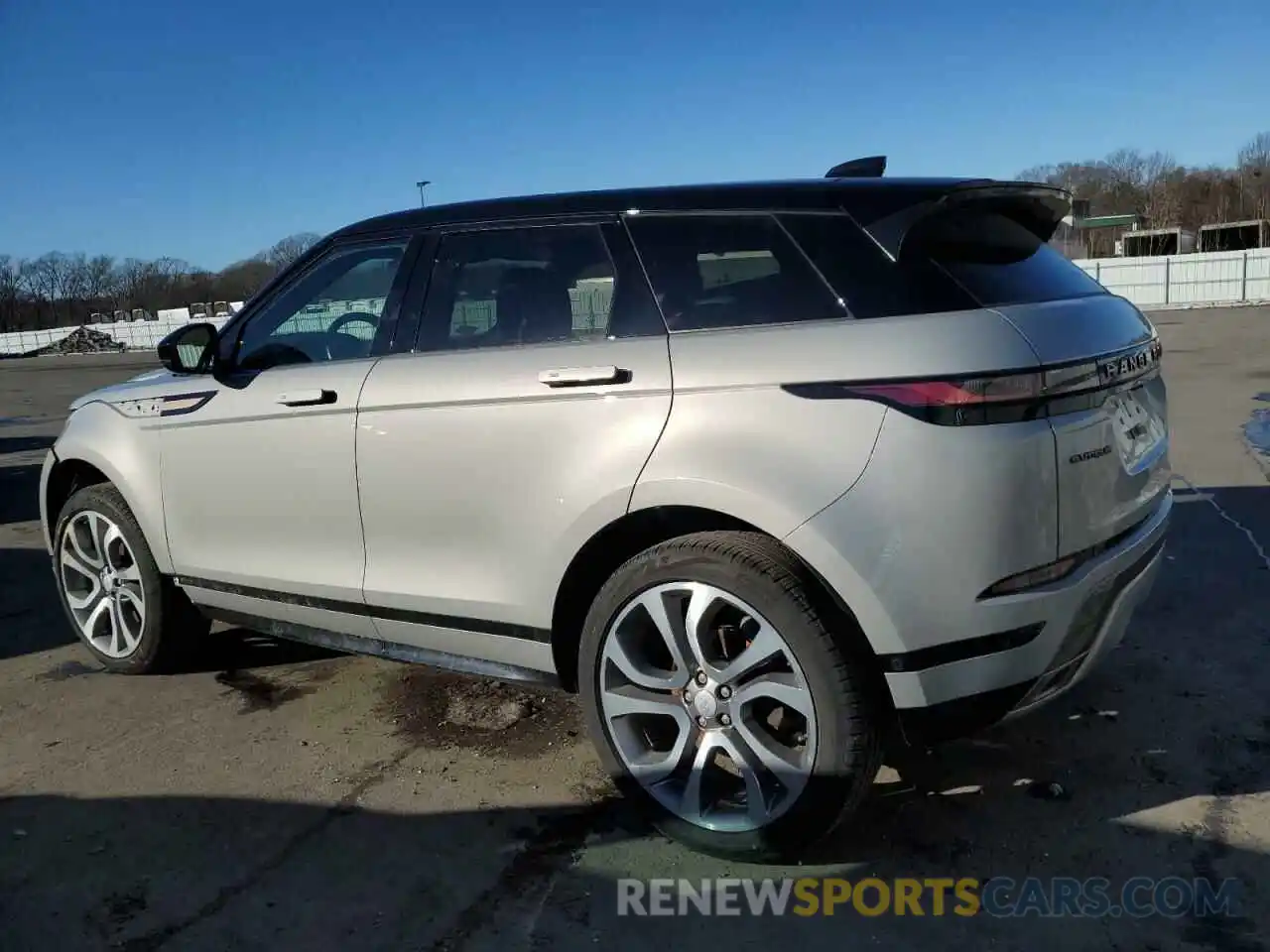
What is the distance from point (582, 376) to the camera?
9.25ft

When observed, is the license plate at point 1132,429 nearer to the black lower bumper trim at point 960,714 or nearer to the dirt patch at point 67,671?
the black lower bumper trim at point 960,714

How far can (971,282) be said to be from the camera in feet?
8.49

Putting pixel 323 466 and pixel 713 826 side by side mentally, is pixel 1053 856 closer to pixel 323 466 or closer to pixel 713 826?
pixel 713 826

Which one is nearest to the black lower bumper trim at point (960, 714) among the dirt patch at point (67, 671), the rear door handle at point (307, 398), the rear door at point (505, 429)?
the rear door at point (505, 429)

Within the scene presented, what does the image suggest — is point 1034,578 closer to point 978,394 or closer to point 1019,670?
point 1019,670

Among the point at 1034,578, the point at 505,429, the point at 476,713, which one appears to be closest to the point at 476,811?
the point at 476,713

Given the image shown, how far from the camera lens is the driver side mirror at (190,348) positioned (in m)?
3.89

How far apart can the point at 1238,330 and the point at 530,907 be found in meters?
23.7

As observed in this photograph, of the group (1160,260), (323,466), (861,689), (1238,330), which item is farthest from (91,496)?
(1160,260)

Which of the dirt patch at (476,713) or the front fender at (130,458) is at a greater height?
the front fender at (130,458)

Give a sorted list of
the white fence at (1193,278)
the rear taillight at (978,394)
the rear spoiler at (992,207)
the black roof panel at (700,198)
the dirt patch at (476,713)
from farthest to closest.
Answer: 1. the white fence at (1193,278)
2. the dirt patch at (476,713)
3. the black roof panel at (700,198)
4. the rear spoiler at (992,207)
5. the rear taillight at (978,394)

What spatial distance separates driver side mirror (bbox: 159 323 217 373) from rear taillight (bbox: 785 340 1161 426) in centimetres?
251

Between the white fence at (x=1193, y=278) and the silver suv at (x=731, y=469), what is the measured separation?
35.1 meters

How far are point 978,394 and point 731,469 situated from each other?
0.63 m
